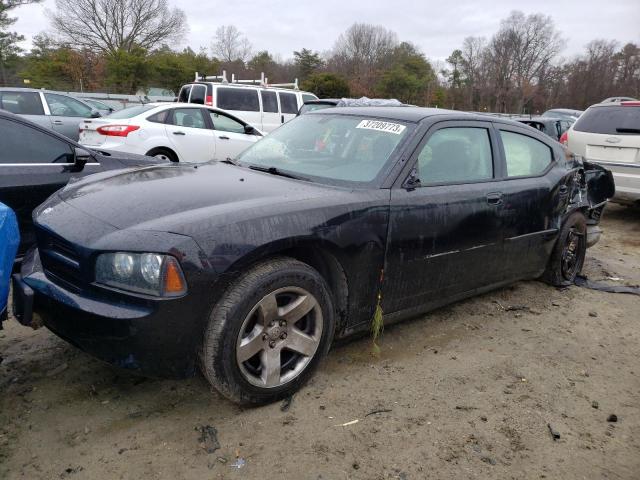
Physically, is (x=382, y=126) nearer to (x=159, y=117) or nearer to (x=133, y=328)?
(x=133, y=328)

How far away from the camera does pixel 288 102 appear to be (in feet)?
42.4

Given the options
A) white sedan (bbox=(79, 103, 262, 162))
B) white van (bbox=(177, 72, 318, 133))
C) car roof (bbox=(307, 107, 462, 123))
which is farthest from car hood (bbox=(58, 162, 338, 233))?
white van (bbox=(177, 72, 318, 133))

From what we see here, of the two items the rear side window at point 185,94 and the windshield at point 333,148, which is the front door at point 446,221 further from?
the rear side window at point 185,94

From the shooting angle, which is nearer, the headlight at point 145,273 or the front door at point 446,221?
the headlight at point 145,273

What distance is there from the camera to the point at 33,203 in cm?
396

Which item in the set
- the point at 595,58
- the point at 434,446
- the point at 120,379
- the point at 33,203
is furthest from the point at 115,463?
the point at 595,58

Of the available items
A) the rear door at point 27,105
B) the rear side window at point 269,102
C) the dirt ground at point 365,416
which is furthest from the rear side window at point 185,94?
the dirt ground at point 365,416

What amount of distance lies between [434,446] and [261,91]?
11.2m

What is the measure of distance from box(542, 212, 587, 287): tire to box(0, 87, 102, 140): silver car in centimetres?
890

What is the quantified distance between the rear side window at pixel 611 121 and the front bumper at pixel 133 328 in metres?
7.12

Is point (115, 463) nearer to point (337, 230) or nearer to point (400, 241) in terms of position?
point (337, 230)

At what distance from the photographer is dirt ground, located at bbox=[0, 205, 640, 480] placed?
7.35ft

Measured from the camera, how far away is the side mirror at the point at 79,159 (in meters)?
4.26

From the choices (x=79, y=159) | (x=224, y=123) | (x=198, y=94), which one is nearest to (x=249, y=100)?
(x=198, y=94)
